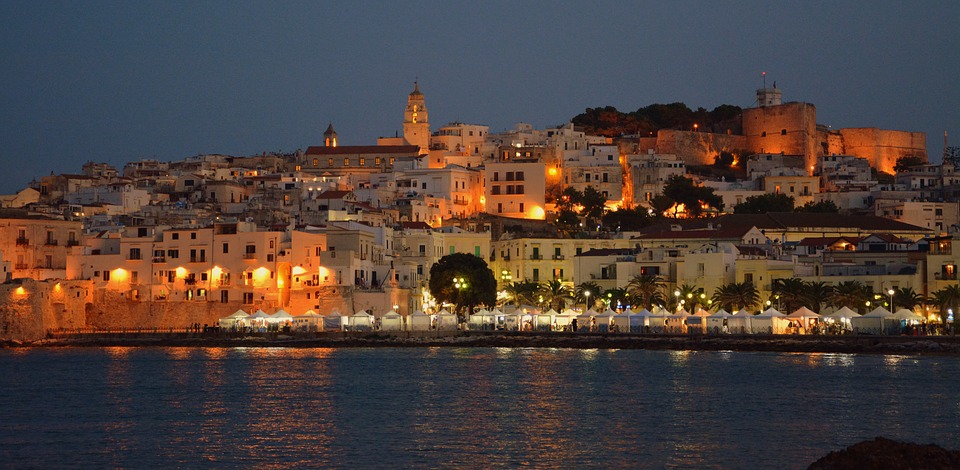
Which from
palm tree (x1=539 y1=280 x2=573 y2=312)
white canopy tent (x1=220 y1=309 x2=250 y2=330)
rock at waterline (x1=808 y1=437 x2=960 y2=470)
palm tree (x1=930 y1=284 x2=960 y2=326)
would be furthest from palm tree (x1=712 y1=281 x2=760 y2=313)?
rock at waterline (x1=808 y1=437 x2=960 y2=470)

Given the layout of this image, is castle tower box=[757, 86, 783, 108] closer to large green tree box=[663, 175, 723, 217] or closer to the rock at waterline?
large green tree box=[663, 175, 723, 217]

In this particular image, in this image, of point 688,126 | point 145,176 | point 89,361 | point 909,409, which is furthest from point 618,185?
point 909,409

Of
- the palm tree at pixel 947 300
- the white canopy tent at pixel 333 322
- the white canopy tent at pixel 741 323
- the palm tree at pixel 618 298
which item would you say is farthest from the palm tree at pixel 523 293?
the palm tree at pixel 947 300

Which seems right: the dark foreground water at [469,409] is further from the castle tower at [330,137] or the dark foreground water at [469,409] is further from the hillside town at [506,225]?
the castle tower at [330,137]

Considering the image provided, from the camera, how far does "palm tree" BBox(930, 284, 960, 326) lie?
57.1 metres

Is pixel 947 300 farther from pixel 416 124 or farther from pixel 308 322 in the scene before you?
pixel 416 124

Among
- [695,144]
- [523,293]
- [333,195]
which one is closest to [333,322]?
[523,293]

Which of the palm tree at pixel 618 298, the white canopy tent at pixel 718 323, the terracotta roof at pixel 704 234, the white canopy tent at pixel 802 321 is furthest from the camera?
the terracotta roof at pixel 704 234

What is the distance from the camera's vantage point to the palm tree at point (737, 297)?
202 feet

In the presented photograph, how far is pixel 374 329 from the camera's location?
6275 centimetres

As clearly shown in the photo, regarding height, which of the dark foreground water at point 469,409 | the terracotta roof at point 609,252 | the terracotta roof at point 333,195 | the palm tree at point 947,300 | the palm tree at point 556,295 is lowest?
the dark foreground water at point 469,409

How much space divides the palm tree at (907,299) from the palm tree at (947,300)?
1.03m

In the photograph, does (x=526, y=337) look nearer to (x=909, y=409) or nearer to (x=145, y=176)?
(x=909, y=409)

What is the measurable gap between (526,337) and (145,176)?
51287mm
